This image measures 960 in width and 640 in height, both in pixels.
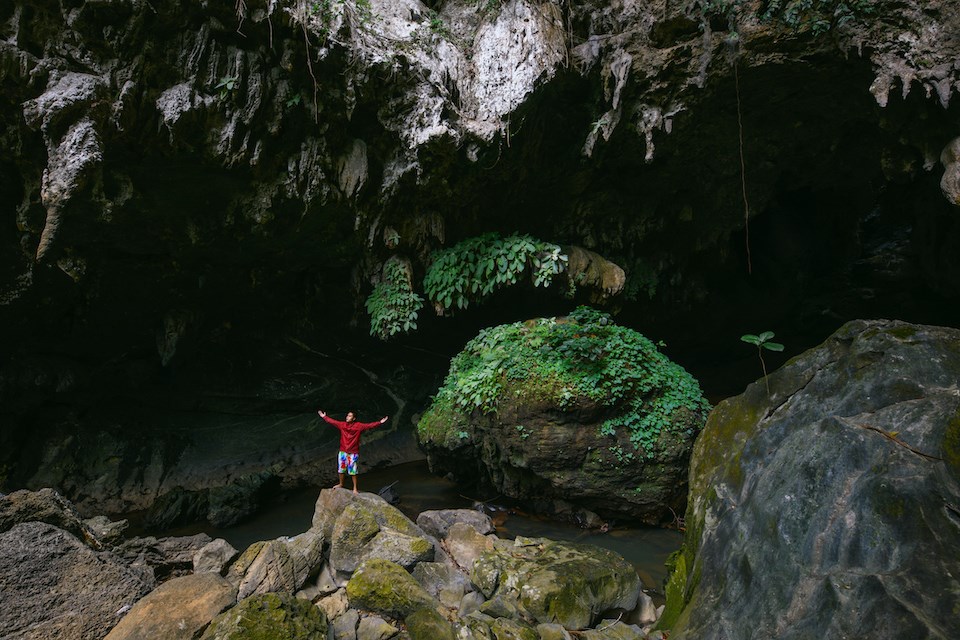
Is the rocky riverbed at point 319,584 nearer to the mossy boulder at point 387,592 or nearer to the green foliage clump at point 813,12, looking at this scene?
the mossy boulder at point 387,592

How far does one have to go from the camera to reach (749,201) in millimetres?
9414

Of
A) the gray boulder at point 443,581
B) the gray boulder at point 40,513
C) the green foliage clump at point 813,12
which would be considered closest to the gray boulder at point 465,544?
the gray boulder at point 443,581

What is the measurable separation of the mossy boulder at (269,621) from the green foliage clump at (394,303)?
4.59m

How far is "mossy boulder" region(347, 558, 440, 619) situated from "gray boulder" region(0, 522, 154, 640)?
172 centimetres

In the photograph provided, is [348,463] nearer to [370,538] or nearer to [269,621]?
[370,538]

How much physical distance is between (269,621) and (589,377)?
176 inches

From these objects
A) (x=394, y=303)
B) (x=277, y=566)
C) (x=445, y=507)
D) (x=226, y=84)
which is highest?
(x=226, y=84)

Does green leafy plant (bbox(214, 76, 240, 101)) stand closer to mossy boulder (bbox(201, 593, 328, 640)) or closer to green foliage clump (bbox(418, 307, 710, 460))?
green foliage clump (bbox(418, 307, 710, 460))

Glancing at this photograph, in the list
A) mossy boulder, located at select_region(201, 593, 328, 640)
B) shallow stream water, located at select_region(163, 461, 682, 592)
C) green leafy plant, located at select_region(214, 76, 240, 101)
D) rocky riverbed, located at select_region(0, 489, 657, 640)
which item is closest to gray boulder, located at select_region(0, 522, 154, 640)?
rocky riverbed, located at select_region(0, 489, 657, 640)

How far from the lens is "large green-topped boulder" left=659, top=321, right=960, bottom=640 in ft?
8.81

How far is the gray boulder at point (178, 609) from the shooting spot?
12.1 ft

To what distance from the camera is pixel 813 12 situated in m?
6.28

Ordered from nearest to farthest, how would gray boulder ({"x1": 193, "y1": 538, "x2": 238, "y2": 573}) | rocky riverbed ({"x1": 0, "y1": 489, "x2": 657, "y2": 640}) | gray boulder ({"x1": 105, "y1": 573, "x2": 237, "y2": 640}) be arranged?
gray boulder ({"x1": 105, "y1": 573, "x2": 237, "y2": 640}) → rocky riverbed ({"x1": 0, "y1": 489, "x2": 657, "y2": 640}) → gray boulder ({"x1": 193, "y1": 538, "x2": 238, "y2": 573})

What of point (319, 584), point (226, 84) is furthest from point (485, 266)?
point (319, 584)
